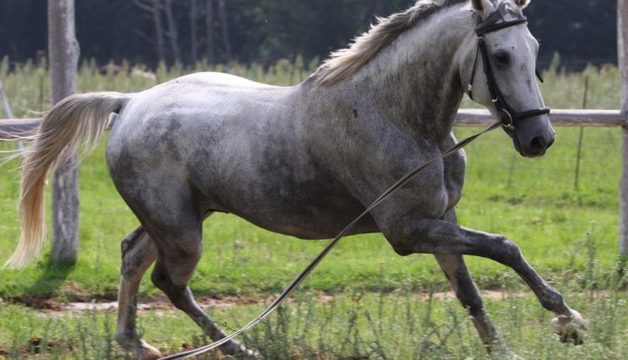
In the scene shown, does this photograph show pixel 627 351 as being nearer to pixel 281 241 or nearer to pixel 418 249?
pixel 418 249

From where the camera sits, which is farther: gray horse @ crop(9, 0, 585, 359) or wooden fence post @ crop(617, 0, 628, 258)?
wooden fence post @ crop(617, 0, 628, 258)

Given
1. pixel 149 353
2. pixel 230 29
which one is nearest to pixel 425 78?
pixel 149 353

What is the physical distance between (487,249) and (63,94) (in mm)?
4247

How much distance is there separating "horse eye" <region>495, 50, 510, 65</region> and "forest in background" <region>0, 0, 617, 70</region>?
2830 centimetres

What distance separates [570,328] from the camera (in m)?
5.34

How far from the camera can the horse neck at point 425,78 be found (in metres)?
5.53

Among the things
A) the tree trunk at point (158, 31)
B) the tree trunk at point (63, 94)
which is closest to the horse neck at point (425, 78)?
the tree trunk at point (63, 94)

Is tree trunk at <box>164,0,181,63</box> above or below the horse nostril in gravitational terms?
above

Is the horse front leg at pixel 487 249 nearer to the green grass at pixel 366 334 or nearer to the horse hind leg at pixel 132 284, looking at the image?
the green grass at pixel 366 334

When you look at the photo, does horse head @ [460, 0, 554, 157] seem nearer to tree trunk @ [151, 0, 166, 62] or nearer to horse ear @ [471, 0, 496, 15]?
horse ear @ [471, 0, 496, 15]

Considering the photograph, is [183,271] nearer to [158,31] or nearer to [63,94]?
[63,94]

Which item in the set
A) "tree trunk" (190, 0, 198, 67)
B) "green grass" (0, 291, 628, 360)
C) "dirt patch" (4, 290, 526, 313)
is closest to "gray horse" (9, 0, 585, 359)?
"green grass" (0, 291, 628, 360)

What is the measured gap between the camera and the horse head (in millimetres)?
5168

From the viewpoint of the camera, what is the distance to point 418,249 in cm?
558
